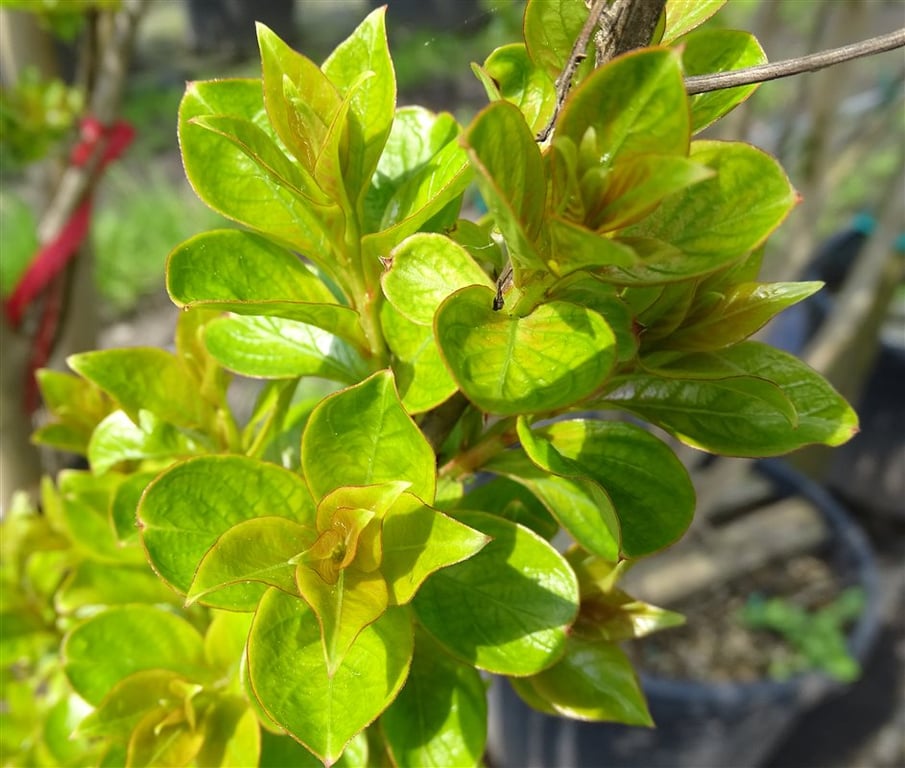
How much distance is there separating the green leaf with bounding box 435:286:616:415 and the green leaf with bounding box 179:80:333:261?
0.36ft

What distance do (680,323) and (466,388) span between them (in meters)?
0.11

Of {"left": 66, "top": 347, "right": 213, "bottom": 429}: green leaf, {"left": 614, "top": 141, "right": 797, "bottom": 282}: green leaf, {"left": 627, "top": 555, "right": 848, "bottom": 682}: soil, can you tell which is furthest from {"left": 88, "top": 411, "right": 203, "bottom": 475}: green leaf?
{"left": 627, "top": 555, "right": 848, "bottom": 682}: soil

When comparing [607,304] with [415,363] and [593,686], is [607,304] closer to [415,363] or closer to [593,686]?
[415,363]

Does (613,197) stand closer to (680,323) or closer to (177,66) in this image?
(680,323)

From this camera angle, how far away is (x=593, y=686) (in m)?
0.46

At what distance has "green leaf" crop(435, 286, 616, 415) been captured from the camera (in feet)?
1.02

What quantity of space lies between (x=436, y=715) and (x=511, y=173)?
11.9 inches

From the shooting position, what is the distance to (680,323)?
1.16ft

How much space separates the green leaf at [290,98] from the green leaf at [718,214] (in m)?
0.15

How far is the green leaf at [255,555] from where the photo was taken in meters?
0.34

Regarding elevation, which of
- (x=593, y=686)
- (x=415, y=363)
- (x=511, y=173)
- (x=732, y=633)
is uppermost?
(x=511, y=173)

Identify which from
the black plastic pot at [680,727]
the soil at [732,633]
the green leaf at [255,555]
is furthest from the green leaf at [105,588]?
the soil at [732,633]

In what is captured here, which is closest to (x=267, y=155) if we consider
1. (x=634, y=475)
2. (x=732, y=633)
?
(x=634, y=475)

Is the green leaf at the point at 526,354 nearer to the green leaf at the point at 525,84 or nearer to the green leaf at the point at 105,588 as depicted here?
the green leaf at the point at 525,84
